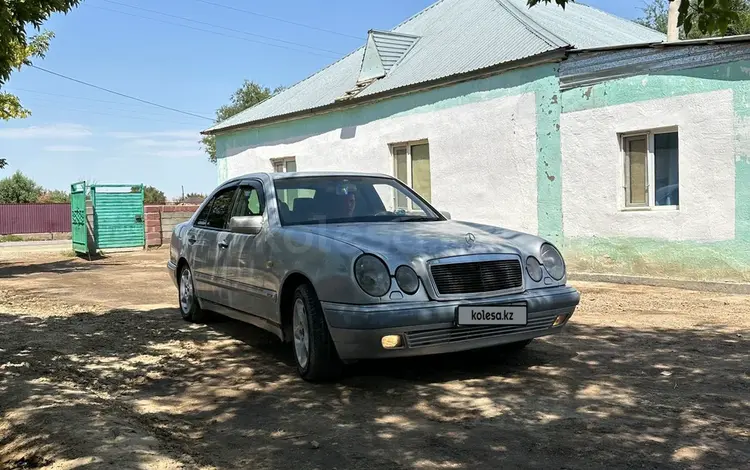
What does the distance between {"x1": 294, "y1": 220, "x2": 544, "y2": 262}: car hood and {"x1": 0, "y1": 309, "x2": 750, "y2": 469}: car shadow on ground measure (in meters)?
0.90

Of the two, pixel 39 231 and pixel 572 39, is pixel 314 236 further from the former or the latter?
pixel 39 231

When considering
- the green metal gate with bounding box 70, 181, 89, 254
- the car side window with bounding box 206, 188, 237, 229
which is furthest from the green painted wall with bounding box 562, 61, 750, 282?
the green metal gate with bounding box 70, 181, 89, 254

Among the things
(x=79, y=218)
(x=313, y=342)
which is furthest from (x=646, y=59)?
(x=79, y=218)

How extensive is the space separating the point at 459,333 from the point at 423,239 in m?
0.70

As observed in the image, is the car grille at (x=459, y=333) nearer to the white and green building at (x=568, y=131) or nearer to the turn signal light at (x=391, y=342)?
the turn signal light at (x=391, y=342)

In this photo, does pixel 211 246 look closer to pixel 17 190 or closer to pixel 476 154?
pixel 476 154

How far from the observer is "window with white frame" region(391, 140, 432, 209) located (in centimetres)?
1345

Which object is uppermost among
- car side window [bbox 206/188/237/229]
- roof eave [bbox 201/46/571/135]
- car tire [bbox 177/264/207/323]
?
roof eave [bbox 201/46/571/135]

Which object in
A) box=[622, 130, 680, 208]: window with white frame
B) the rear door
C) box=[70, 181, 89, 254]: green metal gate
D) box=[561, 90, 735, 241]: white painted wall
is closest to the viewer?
the rear door

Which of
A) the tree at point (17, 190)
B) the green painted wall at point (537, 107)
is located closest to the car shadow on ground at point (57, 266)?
the green painted wall at point (537, 107)

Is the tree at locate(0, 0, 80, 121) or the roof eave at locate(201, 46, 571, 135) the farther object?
the roof eave at locate(201, 46, 571, 135)

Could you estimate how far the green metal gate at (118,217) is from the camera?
19344 millimetres

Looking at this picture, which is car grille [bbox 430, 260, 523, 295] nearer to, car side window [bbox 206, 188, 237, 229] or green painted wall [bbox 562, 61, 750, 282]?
car side window [bbox 206, 188, 237, 229]

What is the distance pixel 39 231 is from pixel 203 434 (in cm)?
3848
